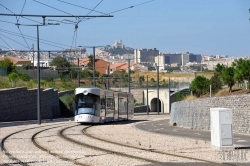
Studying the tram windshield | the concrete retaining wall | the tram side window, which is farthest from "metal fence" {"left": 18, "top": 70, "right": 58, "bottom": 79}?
the tram windshield

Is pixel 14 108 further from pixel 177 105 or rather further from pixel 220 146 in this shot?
pixel 220 146

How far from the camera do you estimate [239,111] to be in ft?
90.6

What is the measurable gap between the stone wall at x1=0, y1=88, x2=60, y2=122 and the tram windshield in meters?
15.1

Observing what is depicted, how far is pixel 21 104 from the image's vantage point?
2313 inches

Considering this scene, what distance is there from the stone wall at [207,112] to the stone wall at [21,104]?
57.7ft

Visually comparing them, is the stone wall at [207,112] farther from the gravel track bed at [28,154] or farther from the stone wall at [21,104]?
the stone wall at [21,104]

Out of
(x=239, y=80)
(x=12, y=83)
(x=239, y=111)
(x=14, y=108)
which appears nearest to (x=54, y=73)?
(x=12, y=83)

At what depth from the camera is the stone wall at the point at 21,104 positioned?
54500 mm

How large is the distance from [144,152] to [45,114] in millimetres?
48794

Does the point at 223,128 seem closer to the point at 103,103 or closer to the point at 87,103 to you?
the point at 87,103

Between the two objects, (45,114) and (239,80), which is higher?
Answer: (239,80)

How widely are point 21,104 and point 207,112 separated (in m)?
30.3

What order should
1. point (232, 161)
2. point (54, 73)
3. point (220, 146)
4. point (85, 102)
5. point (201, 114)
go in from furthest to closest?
point (54, 73)
point (85, 102)
point (201, 114)
point (220, 146)
point (232, 161)

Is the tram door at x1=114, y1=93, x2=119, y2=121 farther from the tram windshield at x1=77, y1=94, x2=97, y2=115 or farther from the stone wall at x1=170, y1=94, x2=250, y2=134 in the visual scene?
the tram windshield at x1=77, y1=94, x2=97, y2=115
